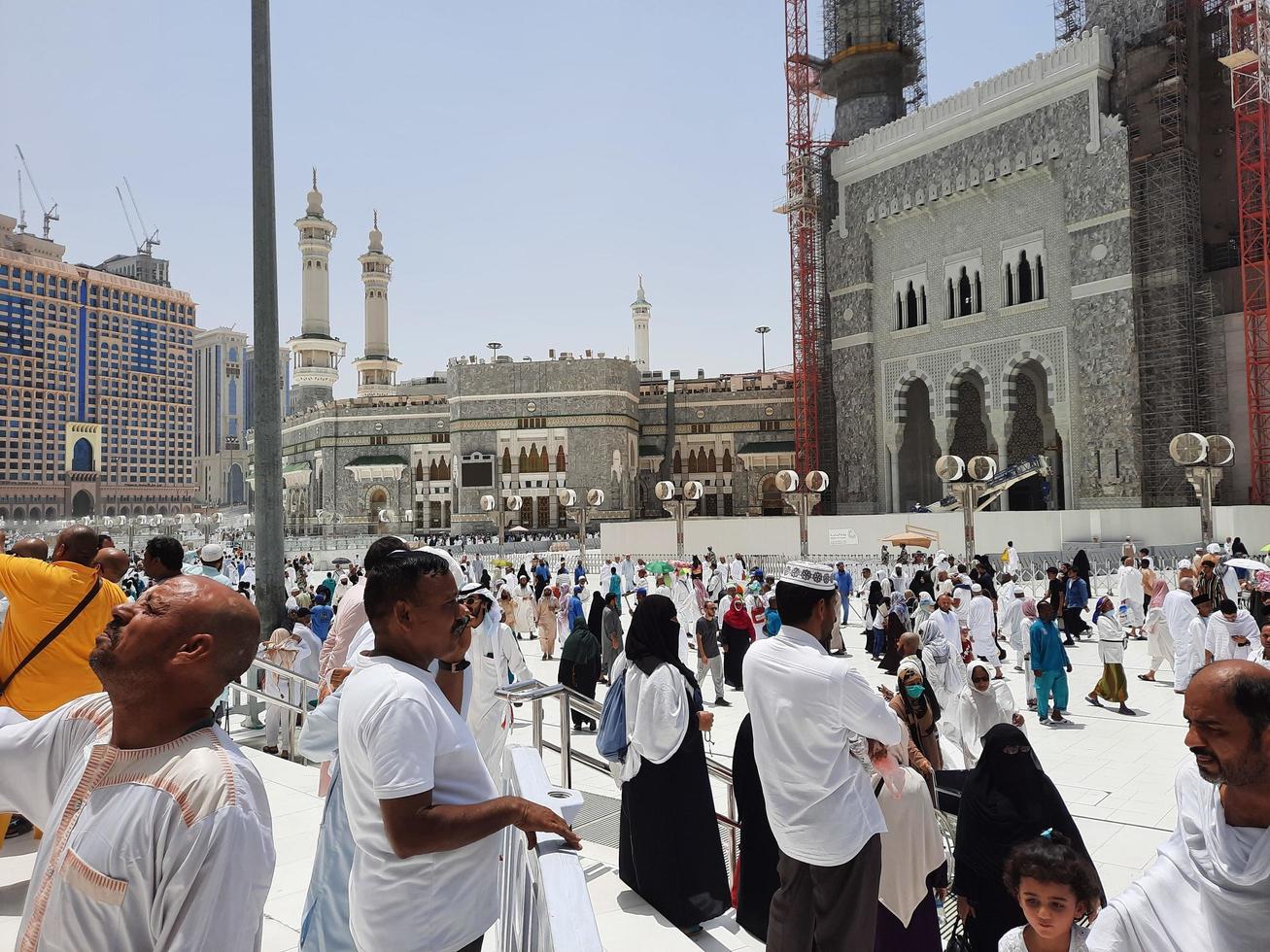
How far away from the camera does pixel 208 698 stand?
1.12 m

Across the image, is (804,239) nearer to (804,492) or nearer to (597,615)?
(804,492)

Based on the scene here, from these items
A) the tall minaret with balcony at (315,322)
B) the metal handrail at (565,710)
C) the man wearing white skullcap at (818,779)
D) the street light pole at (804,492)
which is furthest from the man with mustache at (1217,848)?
the tall minaret with balcony at (315,322)

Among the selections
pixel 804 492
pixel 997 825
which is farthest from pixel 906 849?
pixel 804 492

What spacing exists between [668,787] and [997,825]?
1253mm

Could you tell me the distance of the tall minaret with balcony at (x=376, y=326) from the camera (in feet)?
128

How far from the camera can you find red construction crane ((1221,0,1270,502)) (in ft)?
Answer: 60.9

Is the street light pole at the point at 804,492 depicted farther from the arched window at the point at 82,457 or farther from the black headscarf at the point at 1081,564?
the arched window at the point at 82,457

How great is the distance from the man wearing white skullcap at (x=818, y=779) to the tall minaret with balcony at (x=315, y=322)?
3740 centimetres

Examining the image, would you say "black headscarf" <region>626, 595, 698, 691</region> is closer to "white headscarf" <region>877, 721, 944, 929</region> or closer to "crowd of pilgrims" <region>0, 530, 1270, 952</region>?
"crowd of pilgrims" <region>0, 530, 1270, 952</region>

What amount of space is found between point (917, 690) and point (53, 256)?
66.4 metres

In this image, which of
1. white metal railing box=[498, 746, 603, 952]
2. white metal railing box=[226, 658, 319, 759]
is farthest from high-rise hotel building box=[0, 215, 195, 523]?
white metal railing box=[498, 746, 603, 952]

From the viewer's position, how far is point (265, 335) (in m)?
5.38

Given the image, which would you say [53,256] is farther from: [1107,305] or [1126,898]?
[1126,898]

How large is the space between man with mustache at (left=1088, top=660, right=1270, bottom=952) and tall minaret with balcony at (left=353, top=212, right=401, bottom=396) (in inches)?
1598
